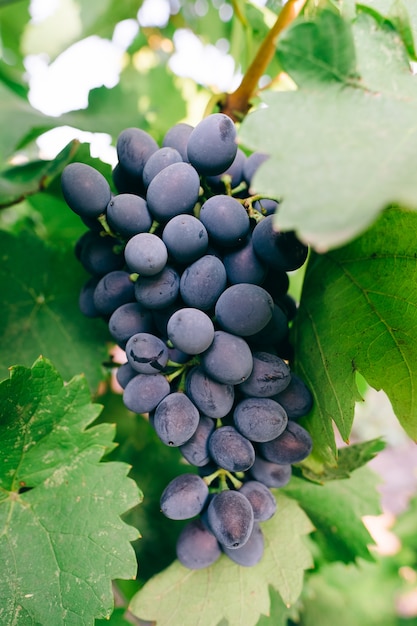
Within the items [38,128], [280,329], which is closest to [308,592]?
[280,329]

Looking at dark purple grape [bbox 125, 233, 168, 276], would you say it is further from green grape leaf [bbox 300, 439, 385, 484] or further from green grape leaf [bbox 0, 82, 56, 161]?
green grape leaf [bbox 0, 82, 56, 161]

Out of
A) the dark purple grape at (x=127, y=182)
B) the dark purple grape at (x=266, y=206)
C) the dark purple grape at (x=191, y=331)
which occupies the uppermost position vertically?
the dark purple grape at (x=266, y=206)

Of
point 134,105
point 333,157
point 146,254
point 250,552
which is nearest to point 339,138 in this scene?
point 333,157

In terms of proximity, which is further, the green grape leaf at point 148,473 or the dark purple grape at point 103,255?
the green grape leaf at point 148,473

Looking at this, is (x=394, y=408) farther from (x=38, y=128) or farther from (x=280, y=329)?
(x=38, y=128)

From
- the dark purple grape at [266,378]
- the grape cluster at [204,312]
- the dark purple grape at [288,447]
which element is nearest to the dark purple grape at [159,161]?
the grape cluster at [204,312]

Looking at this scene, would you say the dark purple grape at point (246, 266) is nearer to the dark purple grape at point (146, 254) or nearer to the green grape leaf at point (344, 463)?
the dark purple grape at point (146, 254)
